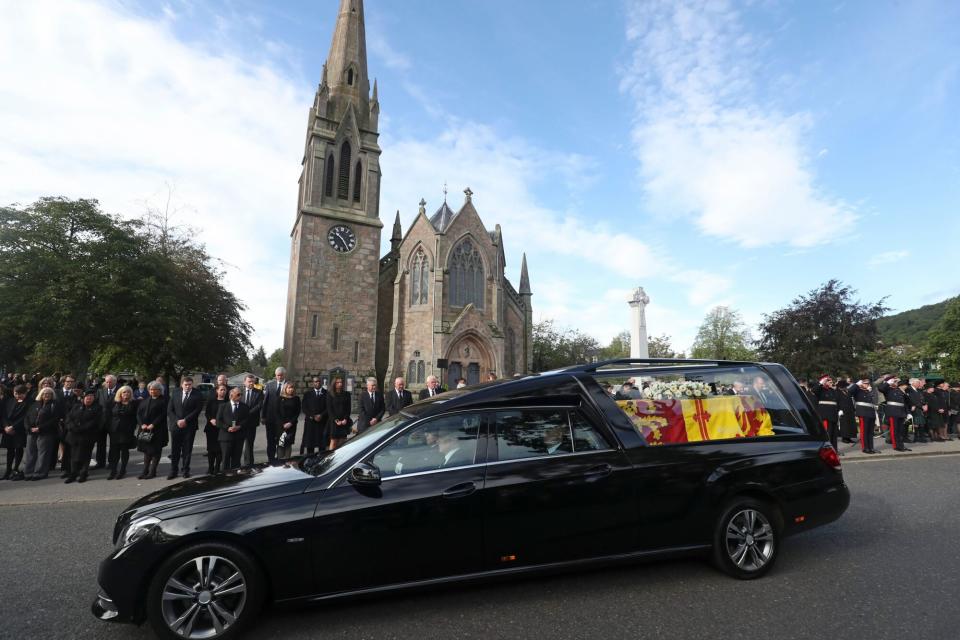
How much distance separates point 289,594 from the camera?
2939 mm

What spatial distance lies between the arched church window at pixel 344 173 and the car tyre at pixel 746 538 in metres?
28.8

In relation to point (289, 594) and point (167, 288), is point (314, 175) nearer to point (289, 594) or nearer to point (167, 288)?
point (167, 288)

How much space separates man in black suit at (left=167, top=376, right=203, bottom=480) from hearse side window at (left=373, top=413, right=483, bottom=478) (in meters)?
6.75

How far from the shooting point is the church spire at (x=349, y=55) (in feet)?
102

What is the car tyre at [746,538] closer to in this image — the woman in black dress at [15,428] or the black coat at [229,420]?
the black coat at [229,420]

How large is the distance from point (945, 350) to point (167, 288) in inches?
2409

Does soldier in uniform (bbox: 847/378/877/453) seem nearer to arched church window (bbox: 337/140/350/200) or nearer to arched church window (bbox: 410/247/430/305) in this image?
arched church window (bbox: 410/247/430/305)

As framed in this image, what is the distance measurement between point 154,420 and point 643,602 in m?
8.64

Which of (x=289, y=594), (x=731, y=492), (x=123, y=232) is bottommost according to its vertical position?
(x=289, y=594)

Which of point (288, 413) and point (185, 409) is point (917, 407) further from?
point (185, 409)

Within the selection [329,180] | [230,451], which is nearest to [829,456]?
[230,451]

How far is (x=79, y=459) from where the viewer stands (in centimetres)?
824

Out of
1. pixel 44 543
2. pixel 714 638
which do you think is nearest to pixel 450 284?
pixel 44 543

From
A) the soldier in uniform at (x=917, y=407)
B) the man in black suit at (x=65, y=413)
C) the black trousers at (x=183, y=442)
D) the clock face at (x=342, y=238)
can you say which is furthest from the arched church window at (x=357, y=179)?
the soldier in uniform at (x=917, y=407)
